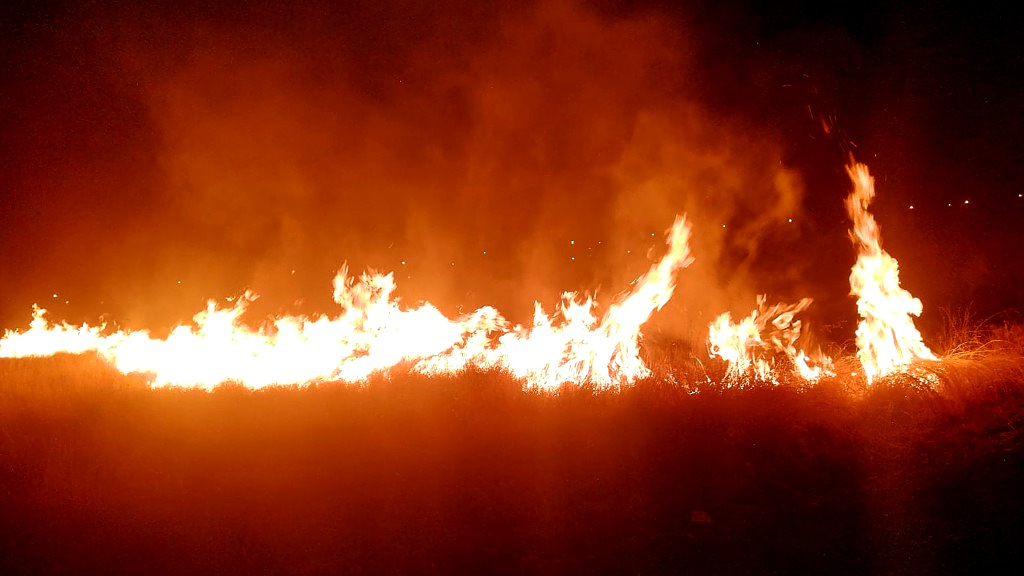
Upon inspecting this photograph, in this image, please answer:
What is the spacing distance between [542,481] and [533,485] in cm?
9

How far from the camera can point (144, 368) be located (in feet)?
31.8

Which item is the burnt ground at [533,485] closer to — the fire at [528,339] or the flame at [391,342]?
the fire at [528,339]

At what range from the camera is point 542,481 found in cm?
509

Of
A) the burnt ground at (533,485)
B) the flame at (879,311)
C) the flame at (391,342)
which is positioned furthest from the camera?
the flame at (391,342)

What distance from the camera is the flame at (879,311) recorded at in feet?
23.8

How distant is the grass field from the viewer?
13.9ft

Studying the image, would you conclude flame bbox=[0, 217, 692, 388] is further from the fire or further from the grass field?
the grass field

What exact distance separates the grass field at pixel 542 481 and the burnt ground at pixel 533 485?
0.02 m

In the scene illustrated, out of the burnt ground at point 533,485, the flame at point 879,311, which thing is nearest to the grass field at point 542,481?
the burnt ground at point 533,485

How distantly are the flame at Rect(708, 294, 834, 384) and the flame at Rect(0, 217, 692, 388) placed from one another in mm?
946

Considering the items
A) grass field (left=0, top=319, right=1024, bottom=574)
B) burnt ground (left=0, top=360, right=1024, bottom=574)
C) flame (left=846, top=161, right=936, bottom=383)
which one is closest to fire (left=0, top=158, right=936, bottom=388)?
flame (left=846, top=161, right=936, bottom=383)

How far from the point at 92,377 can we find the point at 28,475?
3655 mm

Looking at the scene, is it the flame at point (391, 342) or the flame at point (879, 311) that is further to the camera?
the flame at point (391, 342)

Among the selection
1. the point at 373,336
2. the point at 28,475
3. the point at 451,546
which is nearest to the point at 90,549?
the point at 28,475
